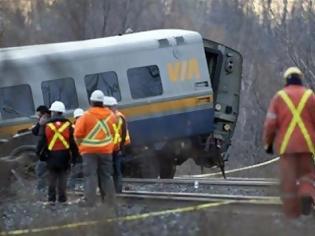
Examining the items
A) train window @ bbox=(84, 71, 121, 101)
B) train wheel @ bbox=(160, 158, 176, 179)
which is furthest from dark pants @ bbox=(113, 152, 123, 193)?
train wheel @ bbox=(160, 158, 176, 179)

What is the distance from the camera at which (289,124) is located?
732 centimetres

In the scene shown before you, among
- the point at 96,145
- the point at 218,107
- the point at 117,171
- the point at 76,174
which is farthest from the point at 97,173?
the point at 218,107

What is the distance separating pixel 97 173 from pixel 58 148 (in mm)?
974

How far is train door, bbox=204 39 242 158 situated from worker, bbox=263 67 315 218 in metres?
11.4

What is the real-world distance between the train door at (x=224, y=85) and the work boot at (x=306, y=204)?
1142 cm

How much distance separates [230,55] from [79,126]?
31.2ft

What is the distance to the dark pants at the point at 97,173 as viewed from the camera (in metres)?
10.2

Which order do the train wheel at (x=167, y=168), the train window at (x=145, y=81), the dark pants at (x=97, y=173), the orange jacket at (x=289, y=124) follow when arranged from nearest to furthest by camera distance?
the orange jacket at (x=289, y=124)
the dark pants at (x=97, y=173)
the train window at (x=145, y=81)
the train wheel at (x=167, y=168)

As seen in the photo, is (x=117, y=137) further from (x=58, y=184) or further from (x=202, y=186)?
(x=202, y=186)

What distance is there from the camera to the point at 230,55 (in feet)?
62.4

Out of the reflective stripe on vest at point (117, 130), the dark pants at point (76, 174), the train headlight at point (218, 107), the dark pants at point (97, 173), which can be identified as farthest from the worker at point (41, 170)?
the train headlight at point (218, 107)

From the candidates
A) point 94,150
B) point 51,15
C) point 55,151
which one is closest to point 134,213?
point 94,150

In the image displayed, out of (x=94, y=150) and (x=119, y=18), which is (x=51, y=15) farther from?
(x=94, y=150)

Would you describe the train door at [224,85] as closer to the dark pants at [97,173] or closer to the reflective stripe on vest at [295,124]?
the dark pants at [97,173]
